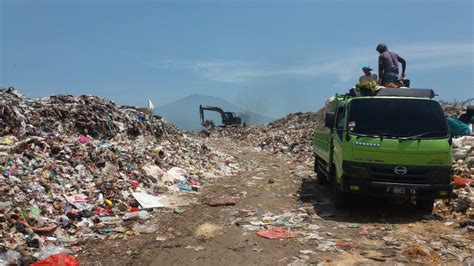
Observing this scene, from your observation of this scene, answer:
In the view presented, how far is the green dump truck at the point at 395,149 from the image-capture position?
7000 mm

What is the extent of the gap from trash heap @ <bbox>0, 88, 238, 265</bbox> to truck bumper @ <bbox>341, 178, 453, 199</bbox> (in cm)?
369

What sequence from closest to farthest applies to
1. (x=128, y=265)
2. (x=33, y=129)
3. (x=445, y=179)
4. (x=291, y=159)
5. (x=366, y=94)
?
(x=128, y=265) → (x=445, y=179) → (x=366, y=94) → (x=33, y=129) → (x=291, y=159)

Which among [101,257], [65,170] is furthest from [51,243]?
[65,170]

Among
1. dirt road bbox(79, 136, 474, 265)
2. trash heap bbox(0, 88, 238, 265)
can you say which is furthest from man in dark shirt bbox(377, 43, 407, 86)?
trash heap bbox(0, 88, 238, 265)

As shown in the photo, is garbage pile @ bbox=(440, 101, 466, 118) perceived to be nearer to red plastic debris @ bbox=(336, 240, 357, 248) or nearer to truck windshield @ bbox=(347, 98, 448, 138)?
truck windshield @ bbox=(347, 98, 448, 138)

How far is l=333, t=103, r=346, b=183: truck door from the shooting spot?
25.2 feet

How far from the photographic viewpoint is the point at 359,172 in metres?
7.15

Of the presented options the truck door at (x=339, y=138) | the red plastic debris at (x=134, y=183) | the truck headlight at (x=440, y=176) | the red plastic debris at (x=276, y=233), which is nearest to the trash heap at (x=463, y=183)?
the truck headlight at (x=440, y=176)

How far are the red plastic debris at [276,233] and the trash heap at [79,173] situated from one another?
1864 mm

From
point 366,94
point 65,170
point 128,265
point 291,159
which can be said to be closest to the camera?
point 128,265

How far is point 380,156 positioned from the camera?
23.2ft

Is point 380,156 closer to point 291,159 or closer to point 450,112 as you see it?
point 291,159

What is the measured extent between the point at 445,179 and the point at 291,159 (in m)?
11.5

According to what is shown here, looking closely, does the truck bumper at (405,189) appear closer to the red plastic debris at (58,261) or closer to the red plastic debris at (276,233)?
the red plastic debris at (276,233)
